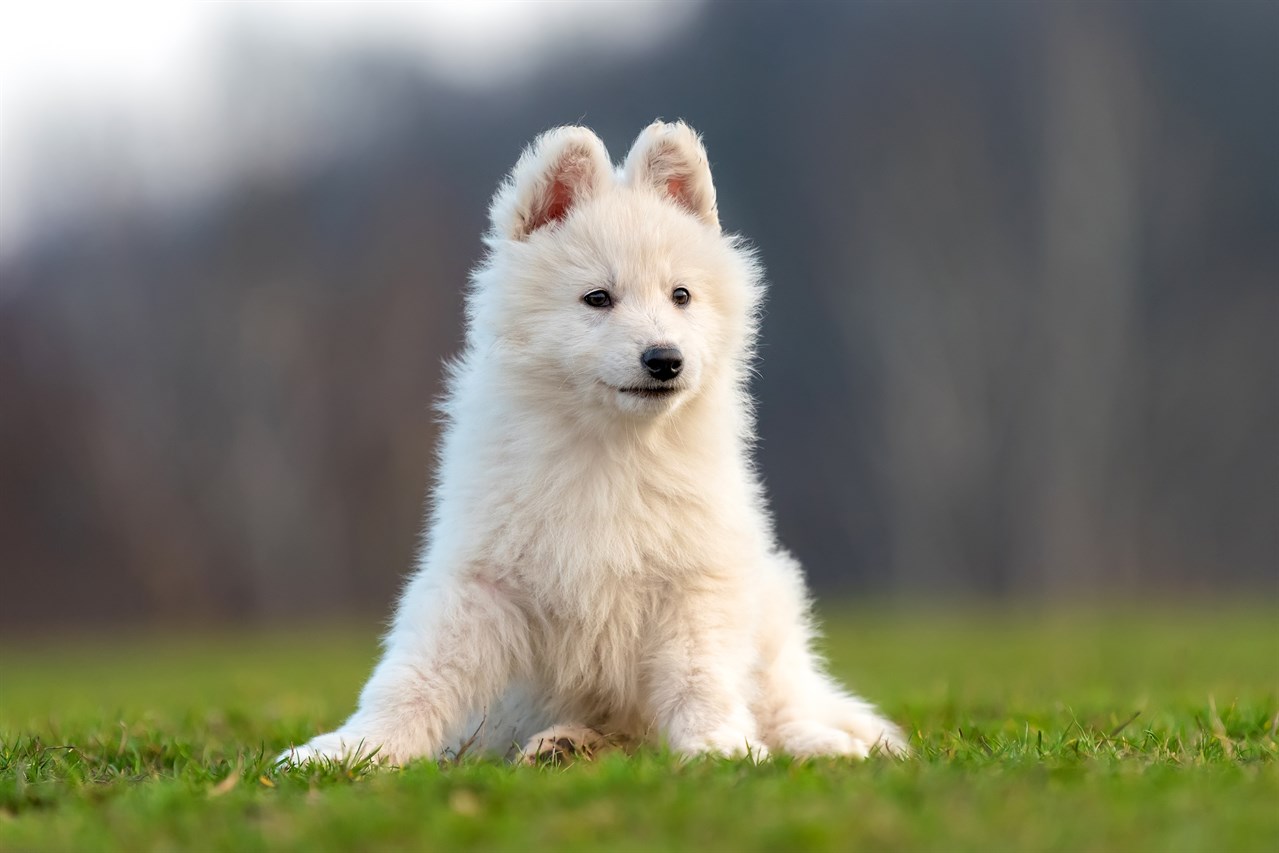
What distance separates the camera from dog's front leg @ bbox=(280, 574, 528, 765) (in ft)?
14.9

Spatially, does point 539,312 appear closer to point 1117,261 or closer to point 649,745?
point 649,745

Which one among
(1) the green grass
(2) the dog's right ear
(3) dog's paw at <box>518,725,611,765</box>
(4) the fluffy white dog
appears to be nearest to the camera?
(1) the green grass

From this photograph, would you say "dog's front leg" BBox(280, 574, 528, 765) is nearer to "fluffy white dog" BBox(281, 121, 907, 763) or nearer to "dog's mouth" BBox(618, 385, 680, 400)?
"fluffy white dog" BBox(281, 121, 907, 763)

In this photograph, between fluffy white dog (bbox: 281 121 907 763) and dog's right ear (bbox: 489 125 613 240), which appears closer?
fluffy white dog (bbox: 281 121 907 763)

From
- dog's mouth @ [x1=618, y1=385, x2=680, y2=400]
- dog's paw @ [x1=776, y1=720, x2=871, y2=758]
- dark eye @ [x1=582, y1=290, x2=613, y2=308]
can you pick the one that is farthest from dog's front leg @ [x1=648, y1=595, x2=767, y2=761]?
dark eye @ [x1=582, y1=290, x2=613, y2=308]

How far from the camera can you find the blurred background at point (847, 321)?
24.3 metres

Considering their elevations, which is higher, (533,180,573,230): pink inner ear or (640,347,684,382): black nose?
(533,180,573,230): pink inner ear

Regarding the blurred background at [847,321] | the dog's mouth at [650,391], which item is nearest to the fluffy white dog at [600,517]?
the dog's mouth at [650,391]

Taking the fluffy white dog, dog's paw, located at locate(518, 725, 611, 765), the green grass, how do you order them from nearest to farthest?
the green grass < dog's paw, located at locate(518, 725, 611, 765) < the fluffy white dog

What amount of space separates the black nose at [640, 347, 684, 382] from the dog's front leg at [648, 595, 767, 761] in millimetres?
748

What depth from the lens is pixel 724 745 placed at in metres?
4.42

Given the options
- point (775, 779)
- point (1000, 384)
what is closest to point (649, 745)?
point (775, 779)

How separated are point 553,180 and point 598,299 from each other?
528 mm

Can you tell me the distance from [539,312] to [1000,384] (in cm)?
2168
